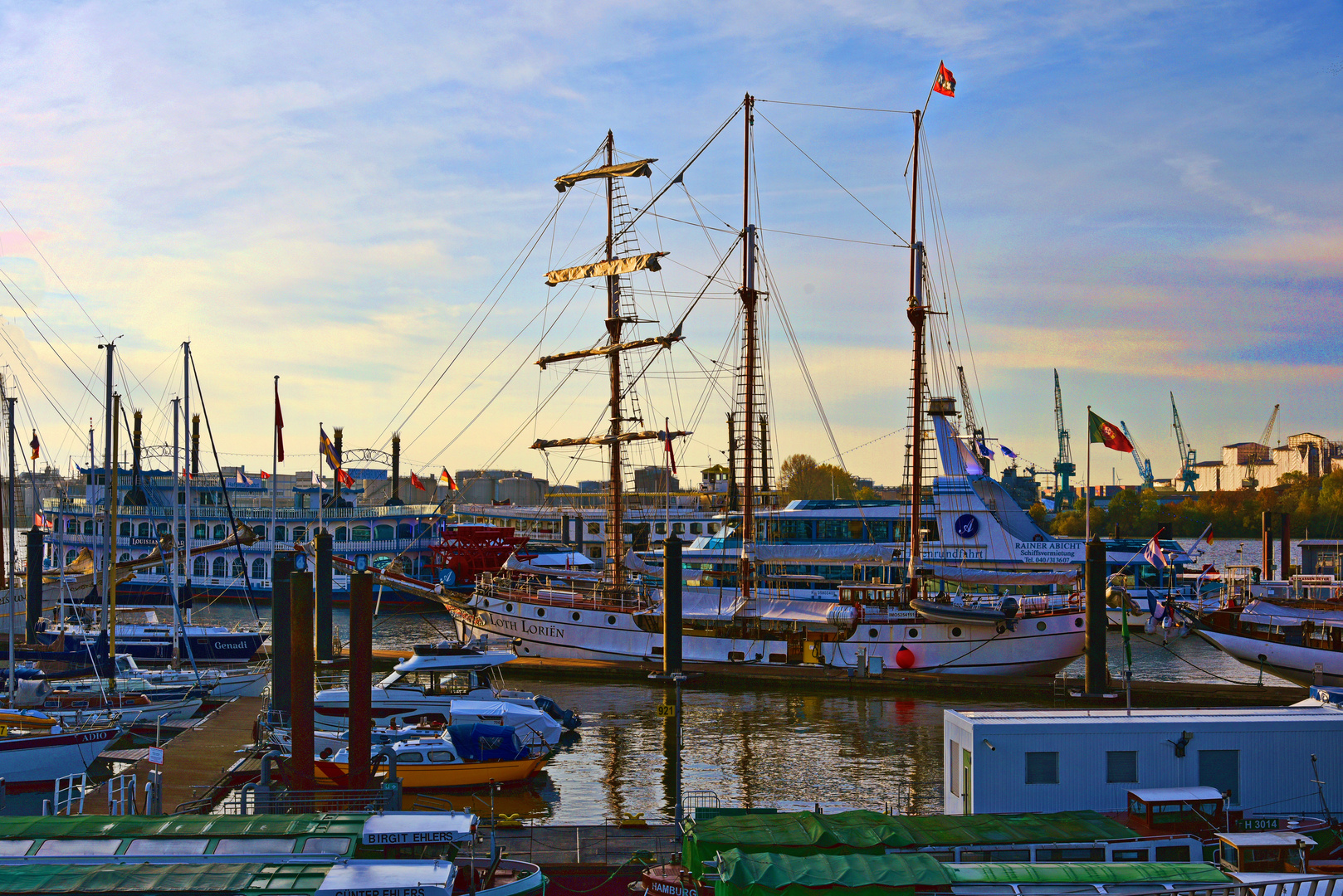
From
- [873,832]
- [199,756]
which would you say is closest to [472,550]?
[199,756]

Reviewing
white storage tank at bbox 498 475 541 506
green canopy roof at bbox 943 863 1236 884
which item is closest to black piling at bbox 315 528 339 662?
green canopy roof at bbox 943 863 1236 884

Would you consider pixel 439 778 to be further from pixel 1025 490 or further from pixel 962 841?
pixel 1025 490

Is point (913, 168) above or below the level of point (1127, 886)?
above

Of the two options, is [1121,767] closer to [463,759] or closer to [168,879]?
[463,759]

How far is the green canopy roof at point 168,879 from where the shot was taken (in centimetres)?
1405

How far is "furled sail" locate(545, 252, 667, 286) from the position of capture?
47875 millimetres

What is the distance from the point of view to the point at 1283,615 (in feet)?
147

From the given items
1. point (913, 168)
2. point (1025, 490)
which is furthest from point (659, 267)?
point (1025, 490)

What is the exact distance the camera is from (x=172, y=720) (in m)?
32.1

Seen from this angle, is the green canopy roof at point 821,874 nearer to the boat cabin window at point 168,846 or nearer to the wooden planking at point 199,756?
the boat cabin window at point 168,846

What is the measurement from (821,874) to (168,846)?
9681 millimetres

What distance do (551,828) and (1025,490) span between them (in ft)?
331

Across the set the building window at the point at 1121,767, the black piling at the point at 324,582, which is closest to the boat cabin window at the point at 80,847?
the building window at the point at 1121,767

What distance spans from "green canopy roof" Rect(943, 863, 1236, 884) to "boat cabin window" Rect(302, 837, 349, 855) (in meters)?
8.87
